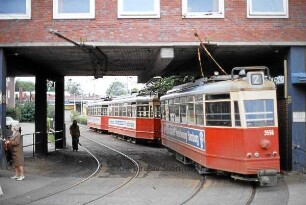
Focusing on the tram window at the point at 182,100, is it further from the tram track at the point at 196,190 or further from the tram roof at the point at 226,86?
the tram track at the point at 196,190

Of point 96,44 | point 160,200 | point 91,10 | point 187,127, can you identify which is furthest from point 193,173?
point 91,10

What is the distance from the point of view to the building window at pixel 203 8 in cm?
1439

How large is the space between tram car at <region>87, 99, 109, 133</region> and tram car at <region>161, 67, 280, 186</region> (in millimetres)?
22246

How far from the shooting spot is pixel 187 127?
14375 mm

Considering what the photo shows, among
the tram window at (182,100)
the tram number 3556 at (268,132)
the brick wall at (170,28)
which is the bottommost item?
the tram number 3556 at (268,132)

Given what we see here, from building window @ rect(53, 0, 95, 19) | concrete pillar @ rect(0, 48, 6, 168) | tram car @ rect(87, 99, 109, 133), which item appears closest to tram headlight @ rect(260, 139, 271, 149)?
building window @ rect(53, 0, 95, 19)

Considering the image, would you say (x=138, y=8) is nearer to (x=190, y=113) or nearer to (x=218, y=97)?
(x=190, y=113)

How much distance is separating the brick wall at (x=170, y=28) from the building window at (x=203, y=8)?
0.16 meters

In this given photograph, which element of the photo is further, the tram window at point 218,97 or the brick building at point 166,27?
the brick building at point 166,27

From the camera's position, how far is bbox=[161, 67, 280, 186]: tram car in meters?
11.2

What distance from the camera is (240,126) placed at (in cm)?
1134

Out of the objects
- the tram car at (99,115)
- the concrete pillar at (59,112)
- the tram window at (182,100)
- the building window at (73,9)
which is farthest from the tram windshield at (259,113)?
the tram car at (99,115)

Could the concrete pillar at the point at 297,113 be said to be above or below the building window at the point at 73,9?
below

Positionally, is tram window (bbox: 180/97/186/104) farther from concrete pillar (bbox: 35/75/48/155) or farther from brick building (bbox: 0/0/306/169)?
concrete pillar (bbox: 35/75/48/155)
